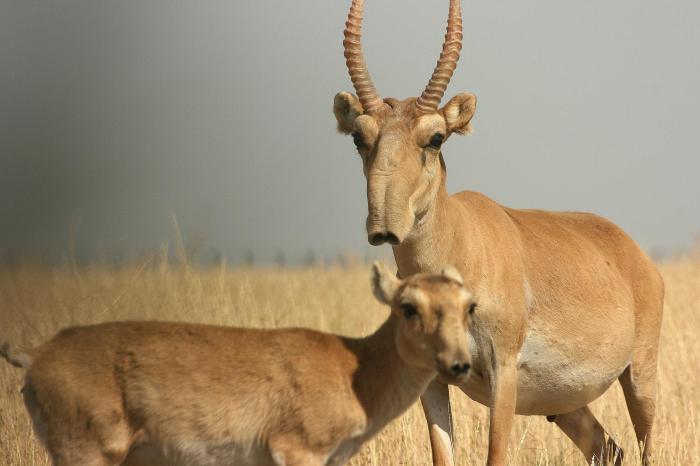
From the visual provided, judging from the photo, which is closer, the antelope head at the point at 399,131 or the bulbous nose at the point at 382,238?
the bulbous nose at the point at 382,238

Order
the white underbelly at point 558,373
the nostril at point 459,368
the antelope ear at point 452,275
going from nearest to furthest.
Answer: the nostril at point 459,368 → the antelope ear at point 452,275 → the white underbelly at point 558,373

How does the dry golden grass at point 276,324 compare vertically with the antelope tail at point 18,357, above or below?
below

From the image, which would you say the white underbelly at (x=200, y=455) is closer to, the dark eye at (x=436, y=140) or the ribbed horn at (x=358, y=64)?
the dark eye at (x=436, y=140)

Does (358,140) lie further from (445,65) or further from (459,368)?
(459,368)

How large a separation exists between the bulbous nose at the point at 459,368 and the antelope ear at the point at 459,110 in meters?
2.62

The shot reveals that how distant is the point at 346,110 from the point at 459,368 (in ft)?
9.65

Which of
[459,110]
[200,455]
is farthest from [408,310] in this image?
[459,110]

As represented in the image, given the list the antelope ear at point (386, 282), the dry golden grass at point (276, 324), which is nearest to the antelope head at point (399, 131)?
the antelope ear at point (386, 282)

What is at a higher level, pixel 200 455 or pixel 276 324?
pixel 200 455

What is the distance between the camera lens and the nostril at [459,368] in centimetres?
698

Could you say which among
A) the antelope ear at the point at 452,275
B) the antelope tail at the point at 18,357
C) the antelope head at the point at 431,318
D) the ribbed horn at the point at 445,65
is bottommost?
the antelope tail at the point at 18,357

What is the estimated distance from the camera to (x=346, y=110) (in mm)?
9203

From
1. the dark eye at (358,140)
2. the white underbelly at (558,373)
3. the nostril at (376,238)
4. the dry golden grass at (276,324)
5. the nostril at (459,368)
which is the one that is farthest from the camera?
the dry golden grass at (276,324)

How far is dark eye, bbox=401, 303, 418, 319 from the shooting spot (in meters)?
7.37
